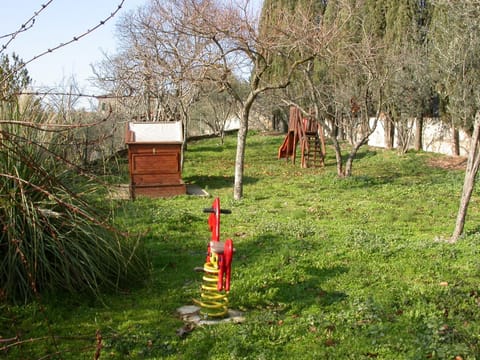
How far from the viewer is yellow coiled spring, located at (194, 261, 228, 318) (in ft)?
15.1

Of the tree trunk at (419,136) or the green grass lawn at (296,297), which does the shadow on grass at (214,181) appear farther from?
the tree trunk at (419,136)

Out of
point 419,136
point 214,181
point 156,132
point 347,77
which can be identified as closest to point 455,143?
point 419,136

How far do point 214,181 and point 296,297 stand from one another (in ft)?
36.7

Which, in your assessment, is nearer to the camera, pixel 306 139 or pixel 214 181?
pixel 214 181

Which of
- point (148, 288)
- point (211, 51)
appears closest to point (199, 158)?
point (211, 51)

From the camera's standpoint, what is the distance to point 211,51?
1276 centimetres

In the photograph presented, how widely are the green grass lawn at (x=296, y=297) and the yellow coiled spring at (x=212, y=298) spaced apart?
242mm

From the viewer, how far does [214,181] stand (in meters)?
16.1

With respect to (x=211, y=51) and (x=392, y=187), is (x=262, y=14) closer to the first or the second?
(x=211, y=51)

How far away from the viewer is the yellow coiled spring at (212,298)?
4.59 m

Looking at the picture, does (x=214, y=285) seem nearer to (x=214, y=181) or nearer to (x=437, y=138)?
(x=214, y=181)

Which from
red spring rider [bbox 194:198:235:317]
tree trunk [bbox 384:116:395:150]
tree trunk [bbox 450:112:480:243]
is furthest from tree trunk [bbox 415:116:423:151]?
red spring rider [bbox 194:198:235:317]

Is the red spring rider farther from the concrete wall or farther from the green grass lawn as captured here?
the concrete wall

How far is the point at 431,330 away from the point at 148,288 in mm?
2847
